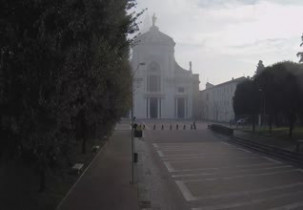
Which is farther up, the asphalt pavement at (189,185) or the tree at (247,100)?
the tree at (247,100)

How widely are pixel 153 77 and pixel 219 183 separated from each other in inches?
4884

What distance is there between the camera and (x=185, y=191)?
67.2ft

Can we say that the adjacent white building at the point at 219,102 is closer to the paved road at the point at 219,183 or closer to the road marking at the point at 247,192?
the paved road at the point at 219,183

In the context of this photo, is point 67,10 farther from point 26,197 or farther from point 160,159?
point 160,159

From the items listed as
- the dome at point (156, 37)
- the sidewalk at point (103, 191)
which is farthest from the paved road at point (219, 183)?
the dome at point (156, 37)

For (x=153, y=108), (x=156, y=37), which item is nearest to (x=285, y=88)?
(x=156, y=37)

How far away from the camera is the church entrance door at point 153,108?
482 feet

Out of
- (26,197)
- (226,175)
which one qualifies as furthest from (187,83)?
(26,197)

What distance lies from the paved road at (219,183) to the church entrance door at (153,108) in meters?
111

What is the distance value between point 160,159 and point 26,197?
1993cm

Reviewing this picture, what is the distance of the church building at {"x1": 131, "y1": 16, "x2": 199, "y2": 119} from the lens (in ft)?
471

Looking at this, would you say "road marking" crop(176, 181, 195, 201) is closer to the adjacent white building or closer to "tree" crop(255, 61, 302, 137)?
"tree" crop(255, 61, 302, 137)

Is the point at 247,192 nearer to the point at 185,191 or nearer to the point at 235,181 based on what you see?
the point at 185,191

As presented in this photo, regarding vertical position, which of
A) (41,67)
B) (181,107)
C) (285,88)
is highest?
(285,88)
